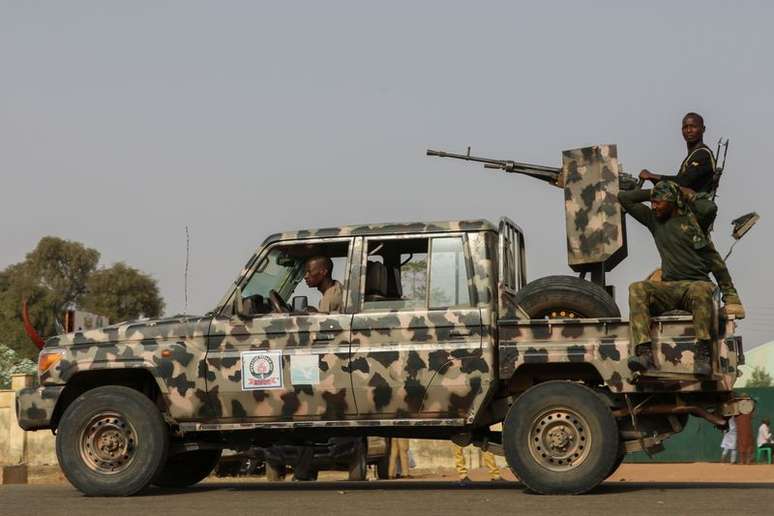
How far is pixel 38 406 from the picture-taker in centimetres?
1102

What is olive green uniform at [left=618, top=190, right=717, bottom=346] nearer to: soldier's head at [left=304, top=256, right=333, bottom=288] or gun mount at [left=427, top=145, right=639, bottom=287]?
gun mount at [left=427, top=145, right=639, bottom=287]

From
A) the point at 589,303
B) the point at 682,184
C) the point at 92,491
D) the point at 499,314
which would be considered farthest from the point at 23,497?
the point at 682,184

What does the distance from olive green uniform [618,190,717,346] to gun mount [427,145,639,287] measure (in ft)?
2.45

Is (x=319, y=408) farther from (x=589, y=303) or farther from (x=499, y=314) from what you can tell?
(x=589, y=303)

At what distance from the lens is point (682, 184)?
1114 cm

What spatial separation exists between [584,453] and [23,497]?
188 inches

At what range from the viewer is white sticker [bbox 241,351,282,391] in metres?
10.5

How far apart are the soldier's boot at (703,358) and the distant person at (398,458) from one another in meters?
16.2

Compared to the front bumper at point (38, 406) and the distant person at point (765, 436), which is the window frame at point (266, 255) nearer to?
the front bumper at point (38, 406)

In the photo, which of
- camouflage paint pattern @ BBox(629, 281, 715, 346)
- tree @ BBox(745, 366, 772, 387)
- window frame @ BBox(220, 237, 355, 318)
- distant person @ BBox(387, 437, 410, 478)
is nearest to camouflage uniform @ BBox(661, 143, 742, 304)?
camouflage paint pattern @ BBox(629, 281, 715, 346)

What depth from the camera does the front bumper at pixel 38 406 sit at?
11016mm

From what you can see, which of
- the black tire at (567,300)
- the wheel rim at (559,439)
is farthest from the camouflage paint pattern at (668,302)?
the wheel rim at (559,439)

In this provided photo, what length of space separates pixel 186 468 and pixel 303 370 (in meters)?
2.40

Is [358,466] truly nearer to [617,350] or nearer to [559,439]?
[559,439]
